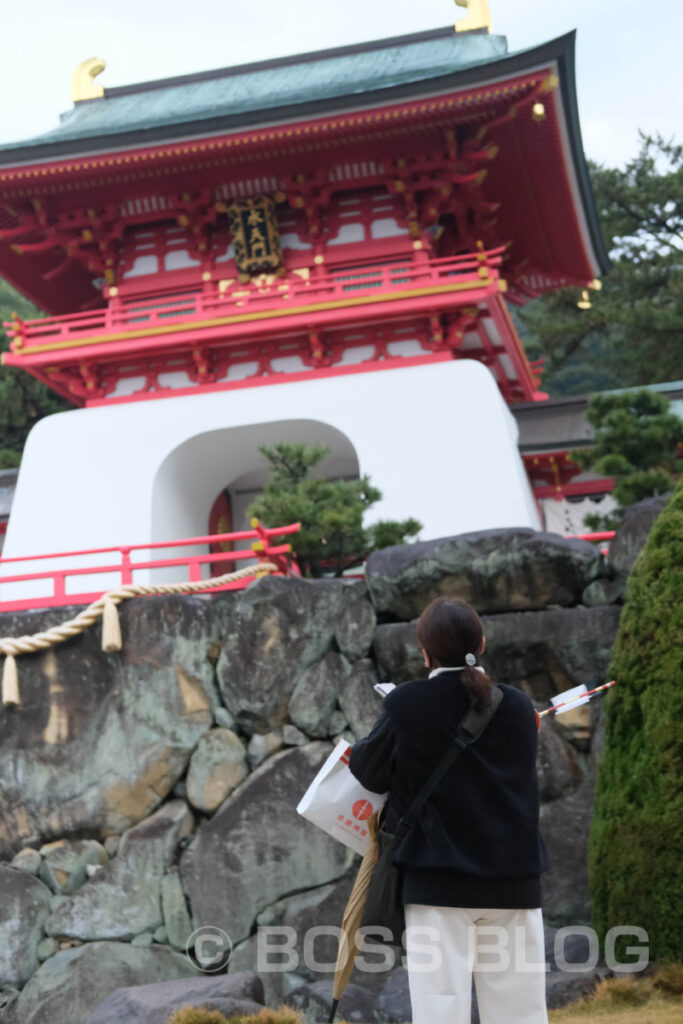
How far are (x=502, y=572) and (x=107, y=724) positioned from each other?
11.1ft

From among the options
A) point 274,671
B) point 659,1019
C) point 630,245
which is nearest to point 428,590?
point 274,671

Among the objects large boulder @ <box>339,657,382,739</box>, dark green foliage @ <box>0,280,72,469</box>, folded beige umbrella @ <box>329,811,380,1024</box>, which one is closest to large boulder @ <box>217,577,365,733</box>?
large boulder @ <box>339,657,382,739</box>

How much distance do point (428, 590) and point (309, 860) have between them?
2.19 m

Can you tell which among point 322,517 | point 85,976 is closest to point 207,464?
point 322,517

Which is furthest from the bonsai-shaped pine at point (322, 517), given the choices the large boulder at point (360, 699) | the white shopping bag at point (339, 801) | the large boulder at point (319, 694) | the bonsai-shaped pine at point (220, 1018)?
the white shopping bag at point (339, 801)

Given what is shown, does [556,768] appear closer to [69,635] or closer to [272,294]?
[69,635]

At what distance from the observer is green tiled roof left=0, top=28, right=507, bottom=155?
13.8 metres

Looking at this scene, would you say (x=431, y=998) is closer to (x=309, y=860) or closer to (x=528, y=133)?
(x=309, y=860)

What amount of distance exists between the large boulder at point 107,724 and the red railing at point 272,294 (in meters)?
5.33

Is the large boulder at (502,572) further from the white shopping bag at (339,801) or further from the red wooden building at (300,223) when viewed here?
the red wooden building at (300,223)

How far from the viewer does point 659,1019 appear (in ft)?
12.3

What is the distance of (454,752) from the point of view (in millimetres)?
Result: 2701

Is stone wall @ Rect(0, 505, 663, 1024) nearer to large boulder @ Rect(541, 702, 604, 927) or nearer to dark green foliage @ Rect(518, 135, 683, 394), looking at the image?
large boulder @ Rect(541, 702, 604, 927)

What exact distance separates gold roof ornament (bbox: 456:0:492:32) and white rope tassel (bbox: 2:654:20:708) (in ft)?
43.0
